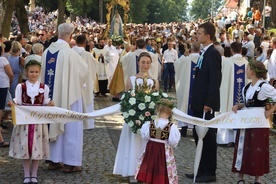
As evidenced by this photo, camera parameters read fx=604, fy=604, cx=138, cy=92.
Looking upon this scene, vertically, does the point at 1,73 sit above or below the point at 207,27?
below

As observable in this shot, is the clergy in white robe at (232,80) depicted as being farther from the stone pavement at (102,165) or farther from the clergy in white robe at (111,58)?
the clergy in white robe at (111,58)

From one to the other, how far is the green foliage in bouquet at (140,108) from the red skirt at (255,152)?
1.23 metres

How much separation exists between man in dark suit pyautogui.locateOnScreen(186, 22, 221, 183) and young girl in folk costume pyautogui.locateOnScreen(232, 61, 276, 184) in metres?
0.37

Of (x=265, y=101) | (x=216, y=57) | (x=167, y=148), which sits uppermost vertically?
(x=216, y=57)

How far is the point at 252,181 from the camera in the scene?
850cm

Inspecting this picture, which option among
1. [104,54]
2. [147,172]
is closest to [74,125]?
[147,172]

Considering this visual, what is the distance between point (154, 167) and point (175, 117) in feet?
3.42

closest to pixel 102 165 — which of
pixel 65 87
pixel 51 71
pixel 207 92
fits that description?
pixel 65 87

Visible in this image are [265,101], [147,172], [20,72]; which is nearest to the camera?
[147,172]

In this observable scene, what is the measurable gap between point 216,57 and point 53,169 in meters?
2.91

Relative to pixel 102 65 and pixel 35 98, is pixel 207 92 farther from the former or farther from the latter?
pixel 102 65

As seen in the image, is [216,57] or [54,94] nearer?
[216,57]

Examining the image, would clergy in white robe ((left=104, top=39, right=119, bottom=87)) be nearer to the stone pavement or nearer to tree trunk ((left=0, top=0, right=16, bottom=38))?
tree trunk ((left=0, top=0, right=16, bottom=38))

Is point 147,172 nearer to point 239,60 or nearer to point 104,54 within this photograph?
point 239,60
